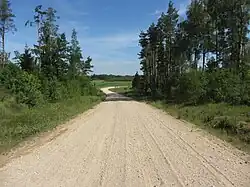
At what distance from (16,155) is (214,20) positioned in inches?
1464

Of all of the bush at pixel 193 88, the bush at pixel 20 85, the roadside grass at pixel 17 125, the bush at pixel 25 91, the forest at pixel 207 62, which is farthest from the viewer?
the bush at pixel 193 88

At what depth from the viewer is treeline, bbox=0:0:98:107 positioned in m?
29.4

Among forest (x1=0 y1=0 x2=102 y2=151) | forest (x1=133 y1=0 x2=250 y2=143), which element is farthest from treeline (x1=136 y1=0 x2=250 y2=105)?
forest (x1=0 y1=0 x2=102 y2=151)

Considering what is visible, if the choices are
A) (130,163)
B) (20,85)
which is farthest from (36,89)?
(130,163)

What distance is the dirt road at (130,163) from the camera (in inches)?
300

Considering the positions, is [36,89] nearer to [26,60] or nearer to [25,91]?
[25,91]

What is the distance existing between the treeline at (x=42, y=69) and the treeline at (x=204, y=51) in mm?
13525

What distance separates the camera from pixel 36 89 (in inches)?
1249

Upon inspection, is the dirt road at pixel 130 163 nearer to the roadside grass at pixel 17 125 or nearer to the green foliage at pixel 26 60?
the roadside grass at pixel 17 125

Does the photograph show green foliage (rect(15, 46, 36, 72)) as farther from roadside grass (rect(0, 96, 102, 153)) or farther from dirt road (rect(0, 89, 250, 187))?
dirt road (rect(0, 89, 250, 187))

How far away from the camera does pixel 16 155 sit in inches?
435

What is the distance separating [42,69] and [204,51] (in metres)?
23.6

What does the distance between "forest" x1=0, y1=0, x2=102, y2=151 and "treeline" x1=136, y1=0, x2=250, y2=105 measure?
11.4 m

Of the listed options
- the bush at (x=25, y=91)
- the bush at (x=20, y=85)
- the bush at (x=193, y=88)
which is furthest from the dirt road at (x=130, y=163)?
the bush at (x=193, y=88)
